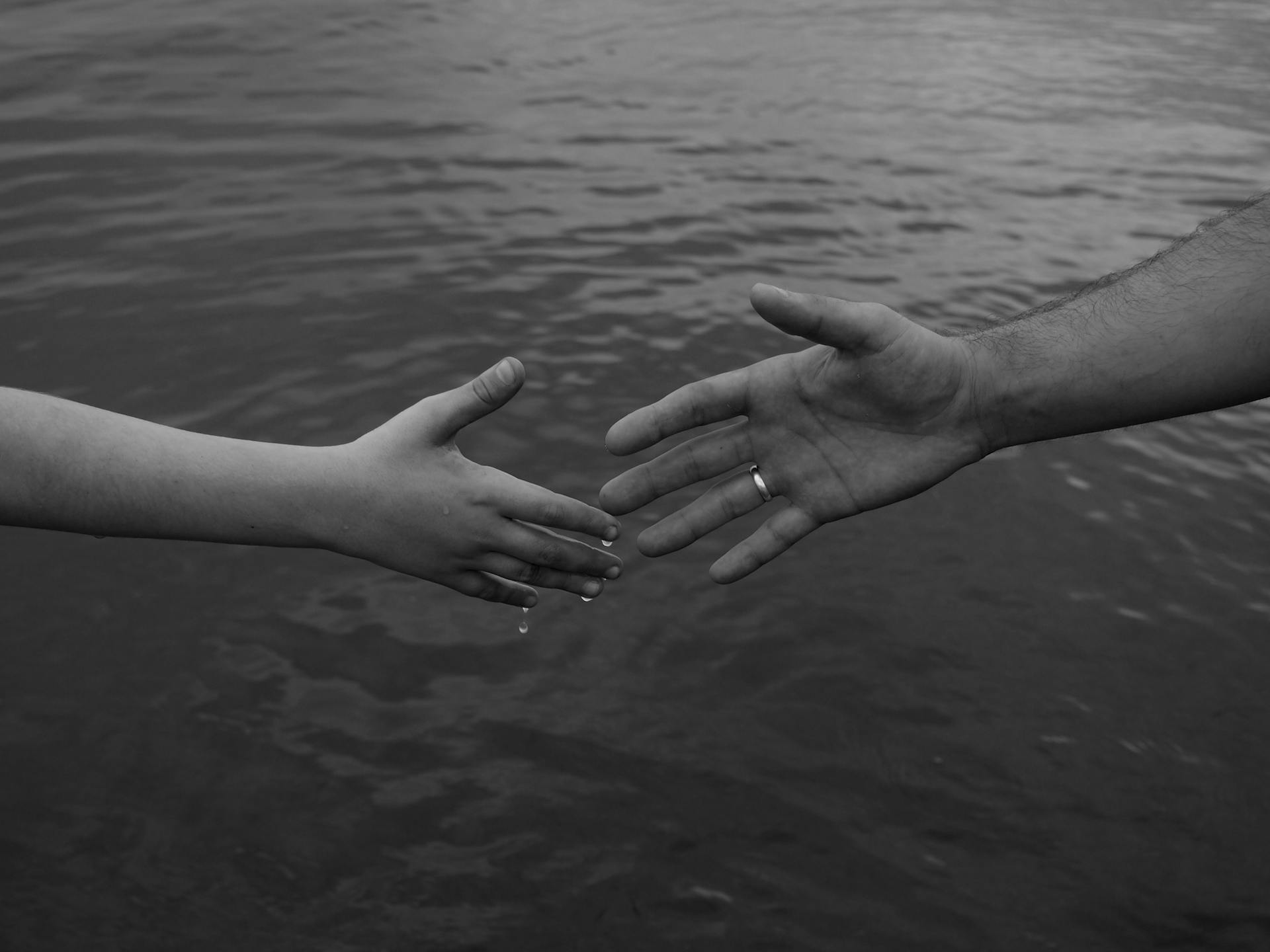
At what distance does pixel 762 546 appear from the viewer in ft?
10.5

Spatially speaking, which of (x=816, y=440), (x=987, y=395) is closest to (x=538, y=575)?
(x=816, y=440)

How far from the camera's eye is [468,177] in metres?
8.62

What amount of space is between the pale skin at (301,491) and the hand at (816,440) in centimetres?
32

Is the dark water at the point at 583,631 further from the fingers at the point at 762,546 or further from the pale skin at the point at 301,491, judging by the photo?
the pale skin at the point at 301,491

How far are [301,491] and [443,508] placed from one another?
39cm

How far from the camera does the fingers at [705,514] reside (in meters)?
3.21

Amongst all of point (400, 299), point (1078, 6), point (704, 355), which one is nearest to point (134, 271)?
point (400, 299)

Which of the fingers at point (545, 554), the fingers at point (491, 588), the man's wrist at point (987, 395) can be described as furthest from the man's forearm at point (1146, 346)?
the fingers at point (491, 588)

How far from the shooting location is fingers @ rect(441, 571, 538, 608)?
310cm

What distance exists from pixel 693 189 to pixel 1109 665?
5.60 m

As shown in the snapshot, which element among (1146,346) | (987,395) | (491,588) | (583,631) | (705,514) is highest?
(1146,346)

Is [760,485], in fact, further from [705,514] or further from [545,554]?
[545,554]

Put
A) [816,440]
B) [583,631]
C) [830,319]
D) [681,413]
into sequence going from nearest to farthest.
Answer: [830,319]
[681,413]
[816,440]
[583,631]

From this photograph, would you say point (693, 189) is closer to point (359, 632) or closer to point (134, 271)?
point (134, 271)
